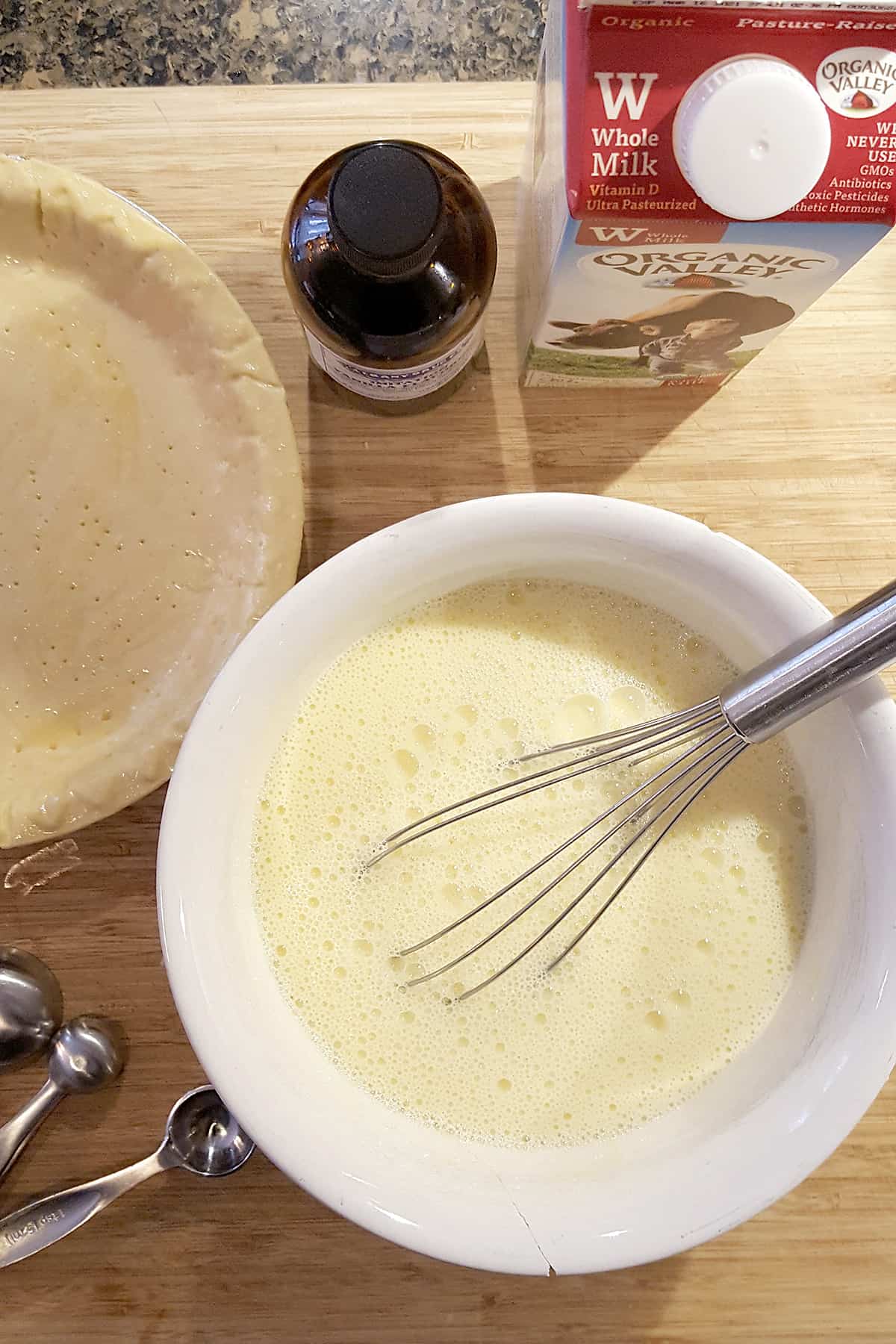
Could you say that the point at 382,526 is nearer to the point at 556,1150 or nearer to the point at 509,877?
the point at 509,877

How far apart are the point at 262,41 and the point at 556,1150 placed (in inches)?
33.1

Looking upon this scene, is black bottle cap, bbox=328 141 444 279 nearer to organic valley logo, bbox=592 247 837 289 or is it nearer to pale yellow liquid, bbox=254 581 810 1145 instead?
organic valley logo, bbox=592 247 837 289

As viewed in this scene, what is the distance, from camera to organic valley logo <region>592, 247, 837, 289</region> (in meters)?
0.49

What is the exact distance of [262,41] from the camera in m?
0.73

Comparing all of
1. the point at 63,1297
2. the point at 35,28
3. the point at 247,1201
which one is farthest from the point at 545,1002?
the point at 35,28

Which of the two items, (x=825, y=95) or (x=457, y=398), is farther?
(x=457, y=398)

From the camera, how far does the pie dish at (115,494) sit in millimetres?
619

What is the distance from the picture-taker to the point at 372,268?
487 millimetres

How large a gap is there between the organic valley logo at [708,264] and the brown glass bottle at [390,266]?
10 centimetres

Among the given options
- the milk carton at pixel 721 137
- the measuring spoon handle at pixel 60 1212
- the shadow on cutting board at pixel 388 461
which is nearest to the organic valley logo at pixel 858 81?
the milk carton at pixel 721 137

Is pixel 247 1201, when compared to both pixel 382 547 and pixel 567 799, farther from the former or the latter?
pixel 382 547

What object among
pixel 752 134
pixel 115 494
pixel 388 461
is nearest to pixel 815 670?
pixel 752 134

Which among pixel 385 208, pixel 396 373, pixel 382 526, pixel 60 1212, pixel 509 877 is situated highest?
pixel 385 208

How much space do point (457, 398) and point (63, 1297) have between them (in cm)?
72
